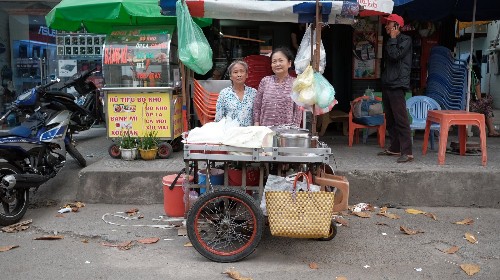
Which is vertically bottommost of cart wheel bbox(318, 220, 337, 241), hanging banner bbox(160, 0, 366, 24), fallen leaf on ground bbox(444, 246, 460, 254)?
fallen leaf on ground bbox(444, 246, 460, 254)

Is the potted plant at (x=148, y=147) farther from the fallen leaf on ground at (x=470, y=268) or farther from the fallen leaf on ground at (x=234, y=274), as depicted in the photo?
the fallen leaf on ground at (x=470, y=268)

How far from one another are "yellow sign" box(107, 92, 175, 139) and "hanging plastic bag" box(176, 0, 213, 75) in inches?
72.7

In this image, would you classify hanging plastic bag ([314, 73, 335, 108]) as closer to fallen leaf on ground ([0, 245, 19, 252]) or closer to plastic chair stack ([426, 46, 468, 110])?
fallen leaf on ground ([0, 245, 19, 252])

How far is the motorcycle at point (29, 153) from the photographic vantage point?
494 centimetres

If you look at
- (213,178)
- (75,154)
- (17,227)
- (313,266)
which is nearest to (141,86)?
(75,154)

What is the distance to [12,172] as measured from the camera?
197 inches

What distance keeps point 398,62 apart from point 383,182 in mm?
1466

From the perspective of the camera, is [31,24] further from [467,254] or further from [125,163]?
[467,254]

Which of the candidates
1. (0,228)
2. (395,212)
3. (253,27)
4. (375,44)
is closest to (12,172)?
(0,228)

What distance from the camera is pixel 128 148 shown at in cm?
645

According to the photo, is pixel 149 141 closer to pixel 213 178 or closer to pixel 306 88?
pixel 213 178

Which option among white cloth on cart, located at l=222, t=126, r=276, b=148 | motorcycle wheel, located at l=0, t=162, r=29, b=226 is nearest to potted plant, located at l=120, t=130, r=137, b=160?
motorcycle wheel, located at l=0, t=162, r=29, b=226

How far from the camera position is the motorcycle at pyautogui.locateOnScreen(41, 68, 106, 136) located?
6.18 meters

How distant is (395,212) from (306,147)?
6.52 feet
